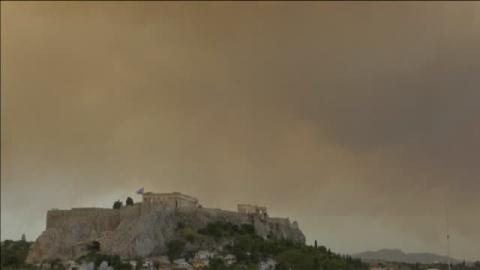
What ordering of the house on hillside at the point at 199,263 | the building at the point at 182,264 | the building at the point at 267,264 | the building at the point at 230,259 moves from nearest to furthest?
the building at the point at 182,264 → the house on hillside at the point at 199,263 → the building at the point at 267,264 → the building at the point at 230,259

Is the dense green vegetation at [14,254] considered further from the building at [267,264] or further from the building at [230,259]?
the building at [267,264]

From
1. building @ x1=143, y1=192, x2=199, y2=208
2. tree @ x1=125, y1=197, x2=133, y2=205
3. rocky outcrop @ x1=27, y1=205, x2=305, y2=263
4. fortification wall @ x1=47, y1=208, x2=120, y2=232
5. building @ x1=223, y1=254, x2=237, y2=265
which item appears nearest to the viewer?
building @ x1=223, y1=254, x2=237, y2=265

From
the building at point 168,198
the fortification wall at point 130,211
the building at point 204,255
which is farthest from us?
the building at point 168,198

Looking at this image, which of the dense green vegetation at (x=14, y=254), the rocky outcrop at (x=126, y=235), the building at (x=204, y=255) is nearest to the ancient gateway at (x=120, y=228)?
the rocky outcrop at (x=126, y=235)

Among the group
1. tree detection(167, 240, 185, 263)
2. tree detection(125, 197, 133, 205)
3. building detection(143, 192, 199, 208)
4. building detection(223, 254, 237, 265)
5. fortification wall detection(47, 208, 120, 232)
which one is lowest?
building detection(223, 254, 237, 265)

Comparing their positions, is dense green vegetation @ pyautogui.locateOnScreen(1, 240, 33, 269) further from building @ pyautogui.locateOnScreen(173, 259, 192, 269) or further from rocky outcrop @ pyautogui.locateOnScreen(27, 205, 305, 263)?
building @ pyautogui.locateOnScreen(173, 259, 192, 269)

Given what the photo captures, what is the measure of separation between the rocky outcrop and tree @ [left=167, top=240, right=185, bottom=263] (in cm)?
25

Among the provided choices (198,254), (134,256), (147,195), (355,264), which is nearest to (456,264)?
(355,264)

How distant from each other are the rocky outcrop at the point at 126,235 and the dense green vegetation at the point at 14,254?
57 centimetres

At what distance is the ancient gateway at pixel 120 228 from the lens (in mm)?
22516

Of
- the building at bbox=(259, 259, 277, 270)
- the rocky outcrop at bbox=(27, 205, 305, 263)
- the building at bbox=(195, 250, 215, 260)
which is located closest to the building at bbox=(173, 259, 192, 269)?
the building at bbox=(195, 250, 215, 260)

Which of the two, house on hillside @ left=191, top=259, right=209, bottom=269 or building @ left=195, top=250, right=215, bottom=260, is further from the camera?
building @ left=195, top=250, right=215, bottom=260

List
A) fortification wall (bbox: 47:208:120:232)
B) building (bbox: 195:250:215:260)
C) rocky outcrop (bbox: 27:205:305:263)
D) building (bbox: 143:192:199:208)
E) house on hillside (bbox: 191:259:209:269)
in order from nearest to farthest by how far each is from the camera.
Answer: house on hillside (bbox: 191:259:209:269) → rocky outcrop (bbox: 27:205:305:263) → building (bbox: 195:250:215:260) → fortification wall (bbox: 47:208:120:232) → building (bbox: 143:192:199:208)

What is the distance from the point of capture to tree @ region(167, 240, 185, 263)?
74.2ft
